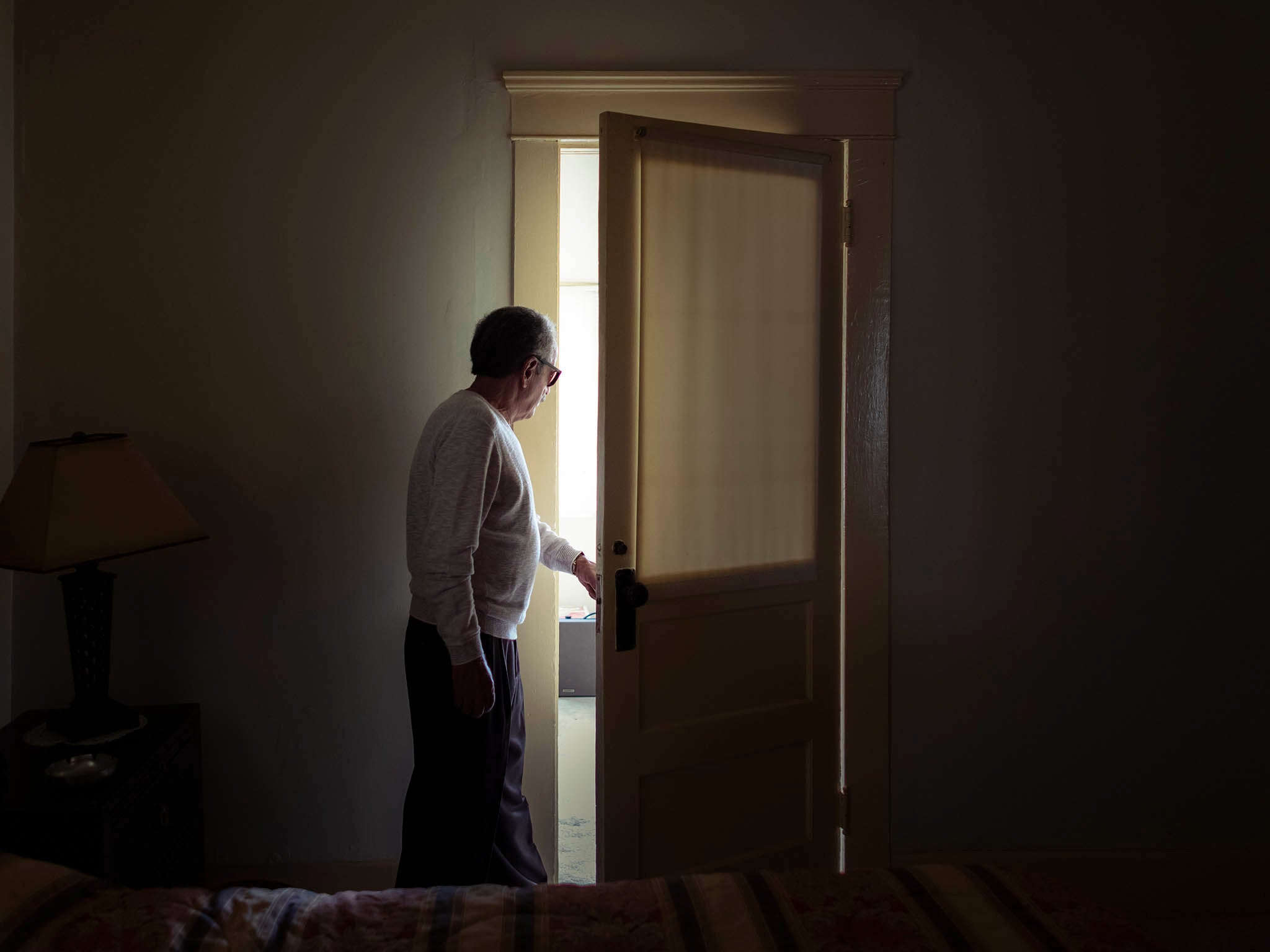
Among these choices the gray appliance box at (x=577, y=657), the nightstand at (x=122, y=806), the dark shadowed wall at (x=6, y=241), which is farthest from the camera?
the gray appliance box at (x=577, y=657)

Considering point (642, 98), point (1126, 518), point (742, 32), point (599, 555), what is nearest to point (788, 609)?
point (599, 555)

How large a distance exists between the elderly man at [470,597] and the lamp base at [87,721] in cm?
71

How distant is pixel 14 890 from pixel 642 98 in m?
2.28

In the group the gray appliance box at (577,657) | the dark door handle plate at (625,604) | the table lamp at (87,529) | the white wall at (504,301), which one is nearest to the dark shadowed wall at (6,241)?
the white wall at (504,301)

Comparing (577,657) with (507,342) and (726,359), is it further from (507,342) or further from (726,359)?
(507,342)

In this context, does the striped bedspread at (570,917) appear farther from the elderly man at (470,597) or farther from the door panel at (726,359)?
the door panel at (726,359)

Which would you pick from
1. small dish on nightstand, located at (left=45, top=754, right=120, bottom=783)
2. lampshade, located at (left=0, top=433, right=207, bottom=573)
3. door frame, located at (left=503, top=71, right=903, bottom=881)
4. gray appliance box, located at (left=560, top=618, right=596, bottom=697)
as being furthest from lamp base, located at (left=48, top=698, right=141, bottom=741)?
gray appliance box, located at (left=560, top=618, right=596, bottom=697)

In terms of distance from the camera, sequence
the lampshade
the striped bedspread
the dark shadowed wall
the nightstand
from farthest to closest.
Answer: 1. the dark shadowed wall
2. the lampshade
3. the nightstand
4. the striped bedspread

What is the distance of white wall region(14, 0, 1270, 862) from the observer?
239 centimetres

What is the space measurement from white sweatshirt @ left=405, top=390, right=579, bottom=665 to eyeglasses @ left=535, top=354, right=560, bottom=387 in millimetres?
174

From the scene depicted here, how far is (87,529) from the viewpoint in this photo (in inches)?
74.2

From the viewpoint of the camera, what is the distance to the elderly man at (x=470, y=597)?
1.92 metres

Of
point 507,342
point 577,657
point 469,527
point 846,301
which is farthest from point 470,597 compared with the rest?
point 577,657

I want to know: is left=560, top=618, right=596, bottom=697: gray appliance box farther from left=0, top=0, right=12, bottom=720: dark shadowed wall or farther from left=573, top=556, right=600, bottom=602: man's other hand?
left=0, top=0, right=12, bottom=720: dark shadowed wall
